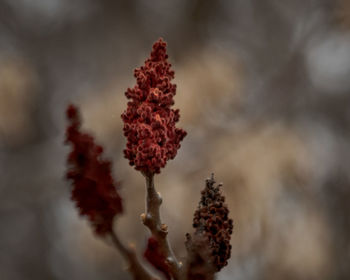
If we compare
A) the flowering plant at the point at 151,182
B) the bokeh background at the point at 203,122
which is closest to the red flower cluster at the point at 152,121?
the flowering plant at the point at 151,182

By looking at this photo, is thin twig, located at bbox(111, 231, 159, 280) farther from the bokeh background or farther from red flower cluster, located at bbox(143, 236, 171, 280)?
the bokeh background

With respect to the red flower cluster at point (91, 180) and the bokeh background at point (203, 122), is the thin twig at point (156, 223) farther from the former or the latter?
the bokeh background at point (203, 122)

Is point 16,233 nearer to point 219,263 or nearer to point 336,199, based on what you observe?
point 336,199

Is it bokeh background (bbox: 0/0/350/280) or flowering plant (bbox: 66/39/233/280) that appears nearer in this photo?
flowering plant (bbox: 66/39/233/280)

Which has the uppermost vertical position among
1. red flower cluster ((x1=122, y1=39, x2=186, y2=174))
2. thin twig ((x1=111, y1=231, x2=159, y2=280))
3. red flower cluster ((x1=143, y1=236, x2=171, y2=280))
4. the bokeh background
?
the bokeh background

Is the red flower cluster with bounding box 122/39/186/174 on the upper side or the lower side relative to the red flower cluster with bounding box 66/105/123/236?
upper

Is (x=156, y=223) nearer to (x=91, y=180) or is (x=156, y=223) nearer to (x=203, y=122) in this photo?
(x=91, y=180)

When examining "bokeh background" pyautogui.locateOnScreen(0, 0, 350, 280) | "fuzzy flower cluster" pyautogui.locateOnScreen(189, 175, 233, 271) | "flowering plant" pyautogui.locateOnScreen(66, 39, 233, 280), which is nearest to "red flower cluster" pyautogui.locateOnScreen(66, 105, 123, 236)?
"flowering plant" pyautogui.locateOnScreen(66, 39, 233, 280)
